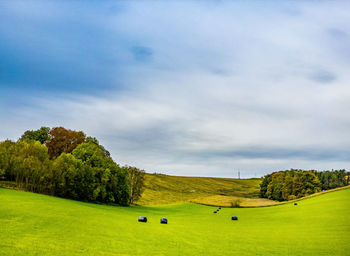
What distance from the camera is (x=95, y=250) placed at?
20344 mm

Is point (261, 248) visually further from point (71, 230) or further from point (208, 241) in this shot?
point (71, 230)

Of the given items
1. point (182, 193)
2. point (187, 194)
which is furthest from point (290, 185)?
point (182, 193)

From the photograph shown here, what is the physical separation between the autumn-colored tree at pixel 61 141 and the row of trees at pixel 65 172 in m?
1.27

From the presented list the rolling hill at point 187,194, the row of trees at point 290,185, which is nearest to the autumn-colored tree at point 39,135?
the rolling hill at point 187,194

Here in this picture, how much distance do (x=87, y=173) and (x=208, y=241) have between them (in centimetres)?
5082

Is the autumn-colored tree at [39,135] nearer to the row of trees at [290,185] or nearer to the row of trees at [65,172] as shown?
the row of trees at [65,172]

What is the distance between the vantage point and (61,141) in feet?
305

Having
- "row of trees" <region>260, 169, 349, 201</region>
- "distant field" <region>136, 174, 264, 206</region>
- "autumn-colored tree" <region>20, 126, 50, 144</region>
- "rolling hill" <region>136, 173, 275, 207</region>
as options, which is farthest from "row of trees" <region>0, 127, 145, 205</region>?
"row of trees" <region>260, 169, 349, 201</region>

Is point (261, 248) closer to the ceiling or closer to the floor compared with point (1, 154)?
closer to the floor

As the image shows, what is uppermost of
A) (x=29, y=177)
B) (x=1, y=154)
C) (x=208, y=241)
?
(x=1, y=154)

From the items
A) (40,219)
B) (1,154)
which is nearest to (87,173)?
(1,154)

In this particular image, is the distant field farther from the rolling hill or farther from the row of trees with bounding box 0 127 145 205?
the row of trees with bounding box 0 127 145 205

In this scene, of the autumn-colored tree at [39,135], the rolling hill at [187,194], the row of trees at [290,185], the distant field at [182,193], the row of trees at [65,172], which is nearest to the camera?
the row of trees at [65,172]

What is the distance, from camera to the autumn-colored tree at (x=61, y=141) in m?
92.2
